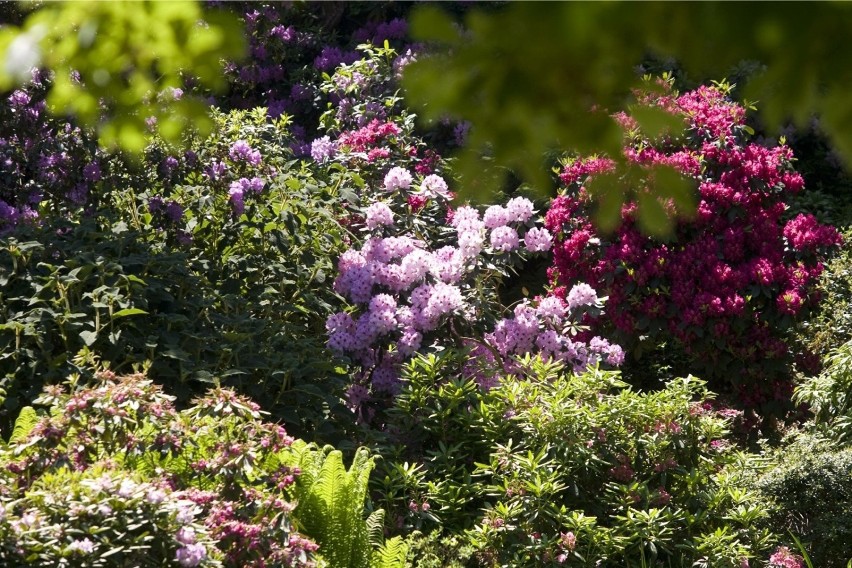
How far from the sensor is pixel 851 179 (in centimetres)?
894

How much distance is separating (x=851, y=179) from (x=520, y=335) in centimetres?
451

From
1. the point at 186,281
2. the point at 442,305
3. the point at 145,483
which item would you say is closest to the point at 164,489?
the point at 145,483

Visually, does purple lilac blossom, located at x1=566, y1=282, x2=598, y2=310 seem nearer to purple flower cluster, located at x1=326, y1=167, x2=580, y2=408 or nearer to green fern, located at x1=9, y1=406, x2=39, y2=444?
purple flower cluster, located at x1=326, y1=167, x2=580, y2=408

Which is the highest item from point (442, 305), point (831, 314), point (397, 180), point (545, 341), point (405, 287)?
point (397, 180)

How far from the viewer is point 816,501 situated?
15.7 feet

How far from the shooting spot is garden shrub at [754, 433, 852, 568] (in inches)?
185

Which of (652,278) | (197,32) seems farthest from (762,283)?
(197,32)

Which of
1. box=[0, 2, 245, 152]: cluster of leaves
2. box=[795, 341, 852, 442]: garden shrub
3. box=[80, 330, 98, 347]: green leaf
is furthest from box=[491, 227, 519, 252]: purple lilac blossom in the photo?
box=[0, 2, 245, 152]: cluster of leaves

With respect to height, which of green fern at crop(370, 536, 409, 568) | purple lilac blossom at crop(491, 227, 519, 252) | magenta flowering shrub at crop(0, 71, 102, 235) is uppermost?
magenta flowering shrub at crop(0, 71, 102, 235)

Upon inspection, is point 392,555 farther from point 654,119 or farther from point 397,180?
point 397,180

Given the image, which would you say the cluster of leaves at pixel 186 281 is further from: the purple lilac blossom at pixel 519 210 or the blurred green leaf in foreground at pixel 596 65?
the blurred green leaf in foreground at pixel 596 65

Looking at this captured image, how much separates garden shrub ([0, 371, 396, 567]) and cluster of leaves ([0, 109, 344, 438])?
36 cm

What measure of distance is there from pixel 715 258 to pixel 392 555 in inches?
130

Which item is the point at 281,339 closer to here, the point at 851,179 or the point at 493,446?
the point at 493,446
